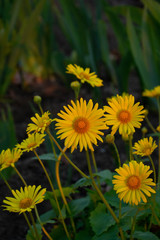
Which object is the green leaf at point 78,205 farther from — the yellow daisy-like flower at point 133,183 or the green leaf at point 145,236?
the yellow daisy-like flower at point 133,183

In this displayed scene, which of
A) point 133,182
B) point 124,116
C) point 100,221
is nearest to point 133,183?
point 133,182

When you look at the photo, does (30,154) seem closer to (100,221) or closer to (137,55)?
(137,55)

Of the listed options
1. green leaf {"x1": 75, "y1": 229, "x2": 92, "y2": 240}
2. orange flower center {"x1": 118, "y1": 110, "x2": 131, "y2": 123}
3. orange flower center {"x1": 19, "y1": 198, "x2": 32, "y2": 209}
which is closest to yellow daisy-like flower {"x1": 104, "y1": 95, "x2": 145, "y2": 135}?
orange flower center {"x1": 118, "y1": 110, "x2": 131, "y2": 123}

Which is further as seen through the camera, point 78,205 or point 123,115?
point 78,205

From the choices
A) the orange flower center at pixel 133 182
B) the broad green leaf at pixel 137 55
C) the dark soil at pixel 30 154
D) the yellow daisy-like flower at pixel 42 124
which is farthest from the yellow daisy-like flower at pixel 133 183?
the broad green leaf at pixel 137 55

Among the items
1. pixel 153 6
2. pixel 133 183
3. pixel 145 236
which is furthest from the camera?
pixel 153 6

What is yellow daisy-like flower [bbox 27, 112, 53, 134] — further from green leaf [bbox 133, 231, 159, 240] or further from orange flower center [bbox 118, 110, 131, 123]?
green leaf [bbox 133, 231, 159, 240]
